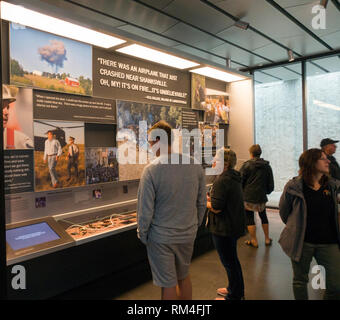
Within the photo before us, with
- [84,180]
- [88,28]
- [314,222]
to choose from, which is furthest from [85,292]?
[88,28]

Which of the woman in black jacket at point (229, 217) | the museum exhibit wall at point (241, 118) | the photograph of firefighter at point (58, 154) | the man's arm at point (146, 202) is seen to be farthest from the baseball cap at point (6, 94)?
the museum exhibit wall at point (241, 118)

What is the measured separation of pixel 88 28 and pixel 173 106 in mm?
1656

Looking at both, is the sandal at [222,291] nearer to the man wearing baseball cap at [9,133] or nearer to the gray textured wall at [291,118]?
the man wearing baseball cap at [9,133]

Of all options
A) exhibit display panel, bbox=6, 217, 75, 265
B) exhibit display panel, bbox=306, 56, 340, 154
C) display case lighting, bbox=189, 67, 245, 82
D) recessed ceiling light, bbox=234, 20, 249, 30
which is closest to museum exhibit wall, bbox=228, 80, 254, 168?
display case lighting, bbox=189, 67, 245, 82

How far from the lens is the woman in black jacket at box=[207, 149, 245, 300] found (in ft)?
7.97

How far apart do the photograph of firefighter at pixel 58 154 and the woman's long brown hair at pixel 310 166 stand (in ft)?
6.61

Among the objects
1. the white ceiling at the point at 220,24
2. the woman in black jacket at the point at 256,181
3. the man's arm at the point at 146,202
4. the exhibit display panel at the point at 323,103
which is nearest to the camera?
the man's arm at the point at 146,202

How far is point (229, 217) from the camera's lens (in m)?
2.43

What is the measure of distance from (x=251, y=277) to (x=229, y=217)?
3.94ft

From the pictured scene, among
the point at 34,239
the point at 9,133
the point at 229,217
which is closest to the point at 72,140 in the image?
the point at 9,133

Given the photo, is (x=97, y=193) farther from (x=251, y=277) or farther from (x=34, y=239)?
(x=251, y=277)

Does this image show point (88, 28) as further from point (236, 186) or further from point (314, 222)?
point (314, 222)

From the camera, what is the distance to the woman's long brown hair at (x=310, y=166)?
80.7 inches

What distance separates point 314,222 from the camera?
2.04m
